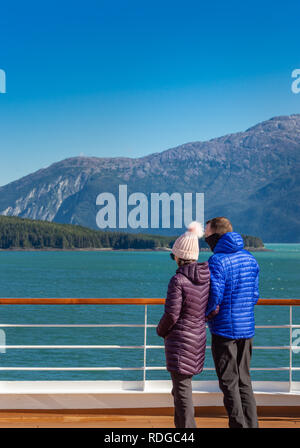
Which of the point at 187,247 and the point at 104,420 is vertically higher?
the point at 187,247

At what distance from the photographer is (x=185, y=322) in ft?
9.56

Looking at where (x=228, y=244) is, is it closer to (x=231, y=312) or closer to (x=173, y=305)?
(x=231, y=312)

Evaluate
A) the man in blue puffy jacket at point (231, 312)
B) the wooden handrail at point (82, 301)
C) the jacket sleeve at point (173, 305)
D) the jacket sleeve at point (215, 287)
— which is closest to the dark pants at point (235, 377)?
the man in blue puffy jacket at point (231, 312)

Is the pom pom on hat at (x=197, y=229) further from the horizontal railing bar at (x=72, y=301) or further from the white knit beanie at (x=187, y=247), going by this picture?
the horizontal railing bar at (x=72, y=301)

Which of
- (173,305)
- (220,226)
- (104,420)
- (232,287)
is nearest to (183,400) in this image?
(173,305)

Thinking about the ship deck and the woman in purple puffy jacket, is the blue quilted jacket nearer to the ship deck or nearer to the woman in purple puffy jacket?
the woman in purple puffy jacket

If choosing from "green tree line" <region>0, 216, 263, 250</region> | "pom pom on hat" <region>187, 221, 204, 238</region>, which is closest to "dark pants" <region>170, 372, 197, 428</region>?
"pom pom on hat" <region>187, 221, 204, 238</region>

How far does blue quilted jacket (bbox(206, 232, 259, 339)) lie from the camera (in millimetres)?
3086

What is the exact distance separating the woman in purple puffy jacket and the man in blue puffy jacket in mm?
129

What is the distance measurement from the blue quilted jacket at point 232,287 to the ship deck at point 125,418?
3.67ft

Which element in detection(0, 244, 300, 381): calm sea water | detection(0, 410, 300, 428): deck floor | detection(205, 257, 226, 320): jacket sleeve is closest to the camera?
detection(205, 257, 226, 320): jacket sleeve

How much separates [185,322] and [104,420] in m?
1.45

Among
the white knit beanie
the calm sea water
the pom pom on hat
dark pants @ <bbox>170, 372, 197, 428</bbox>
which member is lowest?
the calm sea water
